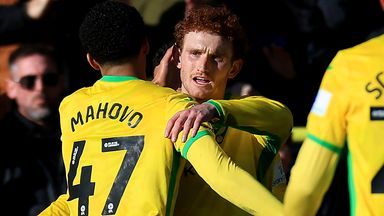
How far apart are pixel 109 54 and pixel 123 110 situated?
269 millimetres

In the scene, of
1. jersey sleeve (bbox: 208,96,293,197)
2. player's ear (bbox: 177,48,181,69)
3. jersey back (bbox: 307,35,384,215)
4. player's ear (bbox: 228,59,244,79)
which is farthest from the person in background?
jersey back (bbox: 307,35,384,215)

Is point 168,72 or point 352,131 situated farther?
point 168,72

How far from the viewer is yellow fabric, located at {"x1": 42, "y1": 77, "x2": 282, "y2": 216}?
5.13 metres

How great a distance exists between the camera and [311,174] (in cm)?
445

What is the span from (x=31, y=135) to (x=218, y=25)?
2647mm

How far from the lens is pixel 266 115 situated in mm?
5328

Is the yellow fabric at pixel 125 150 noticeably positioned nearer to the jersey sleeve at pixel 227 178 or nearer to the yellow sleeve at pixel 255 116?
the jersey sleeve at pixel 227 178

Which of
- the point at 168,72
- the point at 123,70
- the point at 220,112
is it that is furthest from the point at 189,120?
the point at 168,72

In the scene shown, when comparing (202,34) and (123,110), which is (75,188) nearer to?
(123,110)

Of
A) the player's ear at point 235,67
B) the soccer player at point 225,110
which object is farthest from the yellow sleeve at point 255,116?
the player's ear at point 235,67

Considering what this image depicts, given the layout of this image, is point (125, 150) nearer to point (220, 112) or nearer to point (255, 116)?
point (220, 112)

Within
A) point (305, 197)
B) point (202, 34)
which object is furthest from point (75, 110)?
point (305, 197)

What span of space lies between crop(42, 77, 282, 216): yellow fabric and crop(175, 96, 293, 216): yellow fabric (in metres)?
0.21

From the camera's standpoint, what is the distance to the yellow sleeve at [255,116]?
16.8 feet
